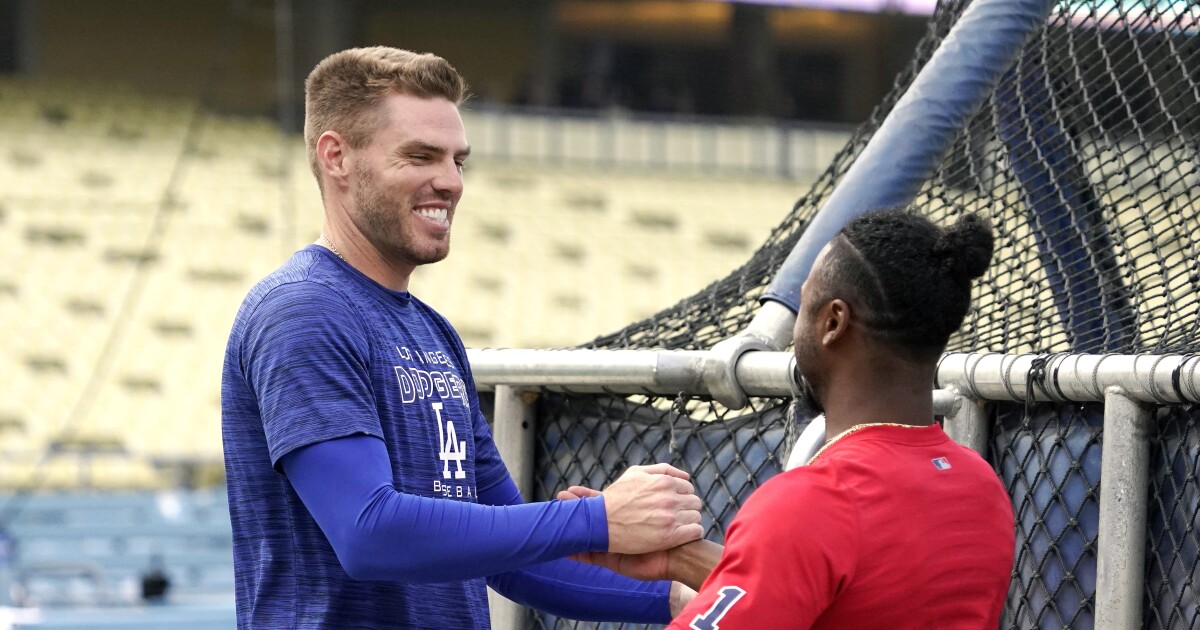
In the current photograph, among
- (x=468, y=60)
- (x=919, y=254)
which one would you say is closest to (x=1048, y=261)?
(x=919, y=254)

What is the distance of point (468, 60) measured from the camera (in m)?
21.6

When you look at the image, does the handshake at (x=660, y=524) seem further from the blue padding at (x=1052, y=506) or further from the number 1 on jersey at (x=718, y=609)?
the blue padding at (x=1052, y=506)

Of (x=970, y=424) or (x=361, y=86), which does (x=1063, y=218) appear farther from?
(x=361, y=86)

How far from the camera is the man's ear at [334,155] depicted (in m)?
1.86

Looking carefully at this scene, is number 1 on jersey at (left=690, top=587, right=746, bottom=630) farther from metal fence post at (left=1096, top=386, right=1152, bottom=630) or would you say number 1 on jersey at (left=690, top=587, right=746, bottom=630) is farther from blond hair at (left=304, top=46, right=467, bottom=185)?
blond hair at (left=304, top=46, right=467, bottom=185)

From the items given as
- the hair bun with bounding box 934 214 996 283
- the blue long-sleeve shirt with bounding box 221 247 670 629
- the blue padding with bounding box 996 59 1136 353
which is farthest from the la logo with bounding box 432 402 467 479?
the blue padding with bounding box 996 59 1136 353

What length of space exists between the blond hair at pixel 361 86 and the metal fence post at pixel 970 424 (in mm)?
797

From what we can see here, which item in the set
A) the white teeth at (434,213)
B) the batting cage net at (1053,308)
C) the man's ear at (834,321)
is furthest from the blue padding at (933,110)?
the man's ear at (834,321)

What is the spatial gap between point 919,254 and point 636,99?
19693 millimetres

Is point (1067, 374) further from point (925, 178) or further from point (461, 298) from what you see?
point (461, 298)

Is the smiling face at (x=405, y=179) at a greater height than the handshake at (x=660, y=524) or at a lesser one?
greater

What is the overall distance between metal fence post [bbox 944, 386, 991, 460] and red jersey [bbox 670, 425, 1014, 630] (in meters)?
0.33

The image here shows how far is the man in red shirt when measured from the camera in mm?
1361

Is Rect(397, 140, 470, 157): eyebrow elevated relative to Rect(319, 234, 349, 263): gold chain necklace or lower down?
elevated
